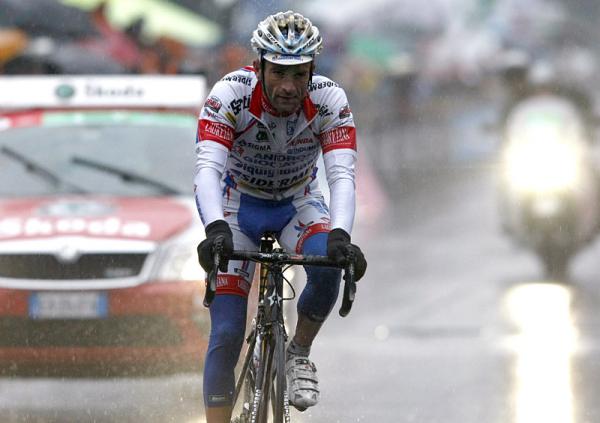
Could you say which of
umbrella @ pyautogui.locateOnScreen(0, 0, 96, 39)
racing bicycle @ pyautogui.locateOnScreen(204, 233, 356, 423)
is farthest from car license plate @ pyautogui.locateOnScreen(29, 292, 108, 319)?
umbrella @ pyautogui.locateOnScreen(0, 0, 96, 39)

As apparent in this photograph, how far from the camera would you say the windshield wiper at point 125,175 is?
31.4 feet

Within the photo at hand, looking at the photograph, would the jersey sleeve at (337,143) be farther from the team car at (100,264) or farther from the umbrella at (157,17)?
the umbrella at (157,17)

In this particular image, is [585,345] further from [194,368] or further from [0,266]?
[0,266]

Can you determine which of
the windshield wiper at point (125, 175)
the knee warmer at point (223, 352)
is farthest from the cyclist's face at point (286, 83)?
the windshield wiper at point (125, 175)

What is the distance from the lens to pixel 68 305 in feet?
28.5

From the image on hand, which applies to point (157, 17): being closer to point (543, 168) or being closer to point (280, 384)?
point (543, 168)

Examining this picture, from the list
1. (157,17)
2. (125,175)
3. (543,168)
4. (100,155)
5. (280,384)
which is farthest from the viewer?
(157,17)

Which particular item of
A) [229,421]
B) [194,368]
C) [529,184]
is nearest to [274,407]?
[229,421]

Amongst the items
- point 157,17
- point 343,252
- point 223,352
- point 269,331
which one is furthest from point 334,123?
point 157,17

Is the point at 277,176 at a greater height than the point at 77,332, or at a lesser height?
lesser

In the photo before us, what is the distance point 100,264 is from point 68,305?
31 centimetres

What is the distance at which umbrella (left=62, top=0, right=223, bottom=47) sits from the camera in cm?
2111

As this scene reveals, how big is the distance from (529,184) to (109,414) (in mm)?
8786

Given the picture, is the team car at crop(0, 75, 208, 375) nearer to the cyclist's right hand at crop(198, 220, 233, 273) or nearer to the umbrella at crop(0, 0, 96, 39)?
the cyclist's right hand at crop(198, 220, 233, 273)
